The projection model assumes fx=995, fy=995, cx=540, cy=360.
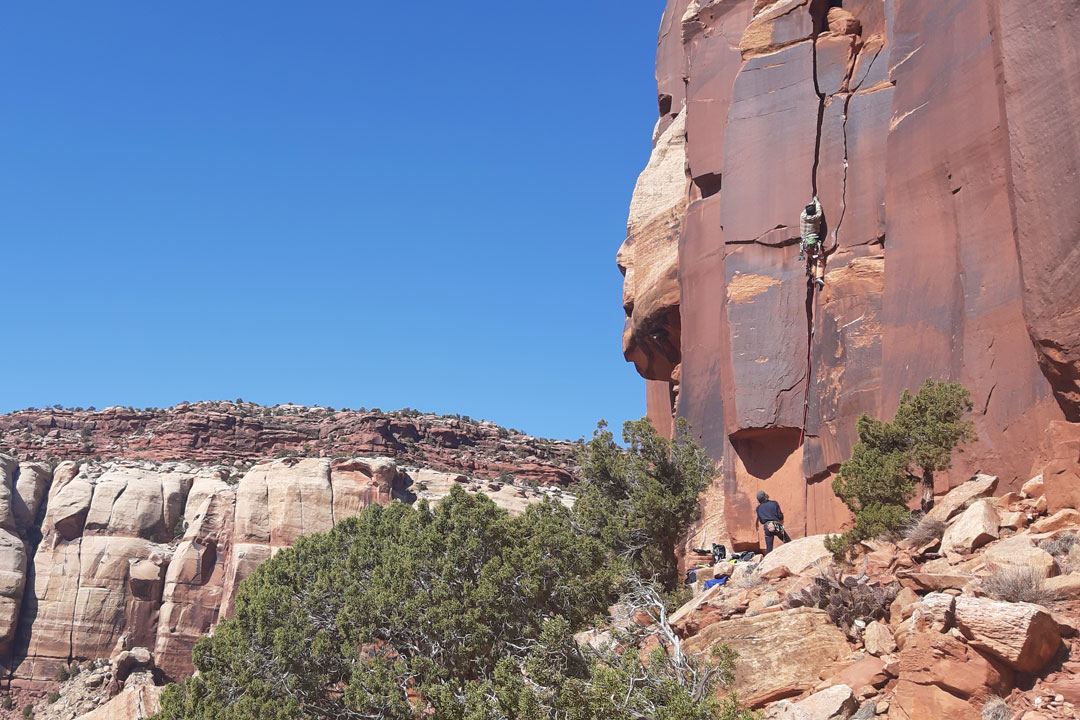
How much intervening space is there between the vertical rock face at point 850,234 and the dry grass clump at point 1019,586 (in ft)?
17.3

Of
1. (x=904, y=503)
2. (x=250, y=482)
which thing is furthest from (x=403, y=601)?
(x=250, y=482)

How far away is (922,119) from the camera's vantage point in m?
21.5

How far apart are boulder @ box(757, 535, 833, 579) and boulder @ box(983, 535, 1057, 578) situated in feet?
12.1

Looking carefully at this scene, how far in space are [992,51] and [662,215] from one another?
14.8 metres

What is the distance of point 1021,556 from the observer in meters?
12.0

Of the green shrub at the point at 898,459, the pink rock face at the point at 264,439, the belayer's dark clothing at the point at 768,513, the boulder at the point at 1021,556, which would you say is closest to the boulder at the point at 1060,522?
the boulder at the point at 1021,556

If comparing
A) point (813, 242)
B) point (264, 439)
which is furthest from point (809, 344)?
point (264, 439)

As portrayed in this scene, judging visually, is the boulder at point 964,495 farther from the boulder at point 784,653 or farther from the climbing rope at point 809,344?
the climbing rope at point 809,344

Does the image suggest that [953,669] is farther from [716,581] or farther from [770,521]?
[770,521]

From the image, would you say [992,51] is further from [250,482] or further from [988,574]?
[250,482]

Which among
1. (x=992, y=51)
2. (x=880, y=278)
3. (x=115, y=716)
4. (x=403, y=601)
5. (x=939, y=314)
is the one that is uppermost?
(x=992, y=51)

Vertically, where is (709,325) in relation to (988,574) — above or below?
above

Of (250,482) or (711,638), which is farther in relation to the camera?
(250,482)

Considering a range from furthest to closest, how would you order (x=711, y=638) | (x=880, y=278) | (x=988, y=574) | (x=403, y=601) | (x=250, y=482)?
(x=250, y=482)
(x=880, y=278)
(x=403, y=601)
(x=711, y=638)
(x=988, y=574)
